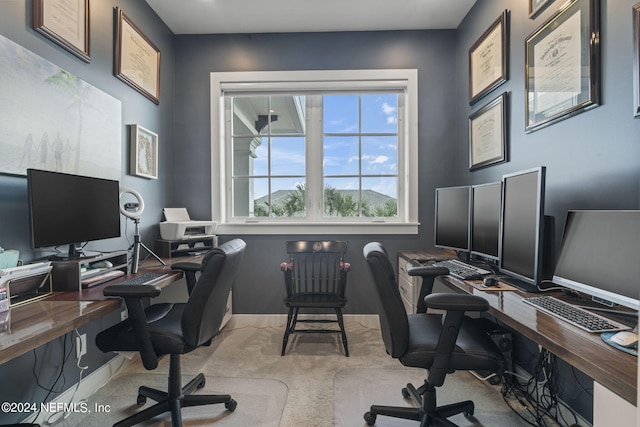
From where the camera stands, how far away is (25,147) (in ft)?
4.64

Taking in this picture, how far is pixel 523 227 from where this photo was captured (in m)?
1.51

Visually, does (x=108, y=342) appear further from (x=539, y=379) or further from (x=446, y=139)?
(x=446, y=139)

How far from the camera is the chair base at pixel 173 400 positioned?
1466 mm

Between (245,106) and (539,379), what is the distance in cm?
315

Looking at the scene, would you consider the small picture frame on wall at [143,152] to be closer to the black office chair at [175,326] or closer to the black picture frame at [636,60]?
the black office chair at [175,326]

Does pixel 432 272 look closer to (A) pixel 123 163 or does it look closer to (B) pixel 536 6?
(B) pixel 536 6

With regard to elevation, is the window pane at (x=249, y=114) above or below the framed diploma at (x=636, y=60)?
above

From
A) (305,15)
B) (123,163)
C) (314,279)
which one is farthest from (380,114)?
(123,163)

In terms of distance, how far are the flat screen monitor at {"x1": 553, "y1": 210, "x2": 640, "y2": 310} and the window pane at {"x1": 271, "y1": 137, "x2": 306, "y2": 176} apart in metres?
2.12

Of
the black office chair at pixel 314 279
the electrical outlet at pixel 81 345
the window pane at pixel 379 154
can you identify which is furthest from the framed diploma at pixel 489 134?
the electrical outlet at pixel 81 345

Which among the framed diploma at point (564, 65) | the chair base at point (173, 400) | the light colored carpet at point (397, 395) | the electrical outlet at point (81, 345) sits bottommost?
the light colored carpet at point (397, 395)

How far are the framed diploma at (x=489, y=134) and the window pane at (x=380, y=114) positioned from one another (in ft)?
2.30

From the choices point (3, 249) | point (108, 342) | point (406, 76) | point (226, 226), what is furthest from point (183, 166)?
point (406, 76)

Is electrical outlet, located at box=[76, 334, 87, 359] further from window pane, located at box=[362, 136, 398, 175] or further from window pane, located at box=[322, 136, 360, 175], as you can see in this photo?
window pane, located at box=[362, 136, 398, 175]
